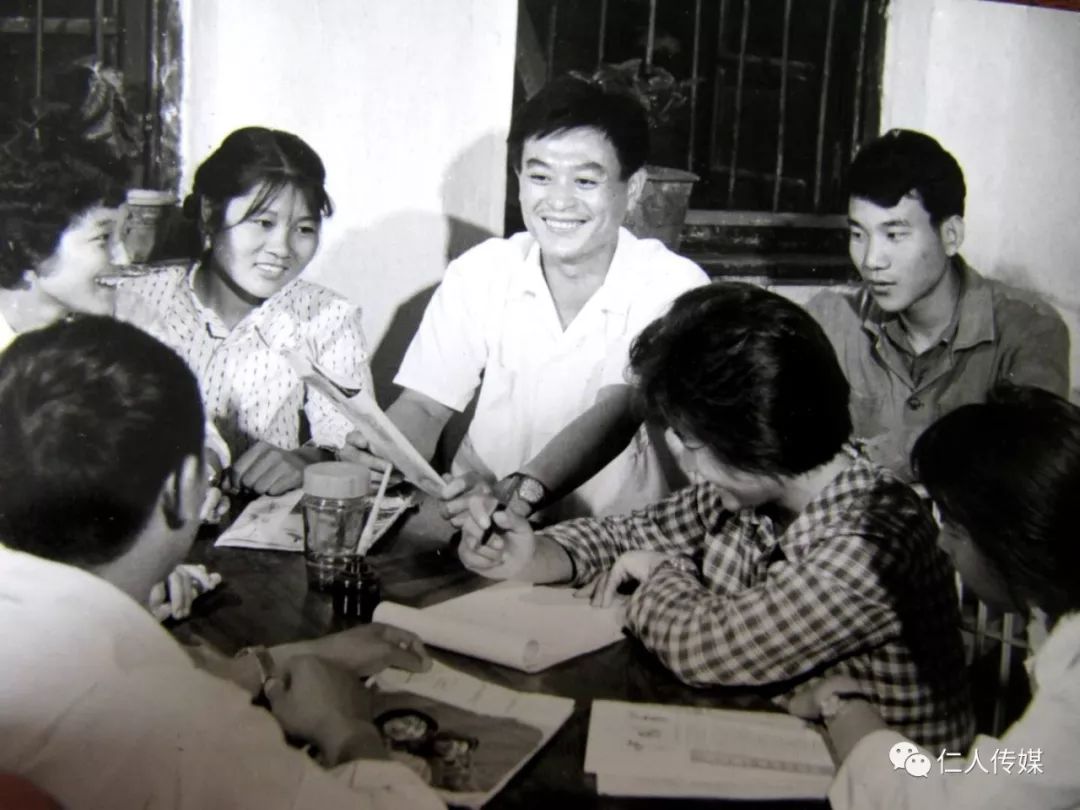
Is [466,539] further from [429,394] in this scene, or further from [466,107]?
[466,107]

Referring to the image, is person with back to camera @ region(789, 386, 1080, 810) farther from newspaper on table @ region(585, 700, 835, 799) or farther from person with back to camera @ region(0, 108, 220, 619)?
person with back to camera @ region(0, 108, 220, 619)

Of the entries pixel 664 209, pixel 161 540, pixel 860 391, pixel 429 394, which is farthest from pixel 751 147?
pixel 161 540

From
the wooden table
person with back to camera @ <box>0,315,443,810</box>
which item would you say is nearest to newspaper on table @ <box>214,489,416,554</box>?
the wooden table

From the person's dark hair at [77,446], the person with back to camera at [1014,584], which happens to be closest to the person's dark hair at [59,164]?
the person's dark hair at [77,446]

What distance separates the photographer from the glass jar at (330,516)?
50.4 inches

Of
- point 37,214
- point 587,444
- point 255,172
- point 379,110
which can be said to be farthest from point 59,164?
point 587,444

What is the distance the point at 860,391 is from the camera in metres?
1.51

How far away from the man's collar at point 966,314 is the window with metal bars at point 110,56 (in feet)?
3.06

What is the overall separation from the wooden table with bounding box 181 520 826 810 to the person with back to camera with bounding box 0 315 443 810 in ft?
0.25

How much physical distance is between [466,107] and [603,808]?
84 centimetres

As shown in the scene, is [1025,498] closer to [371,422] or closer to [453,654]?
[453,654]

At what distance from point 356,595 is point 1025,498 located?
74cm

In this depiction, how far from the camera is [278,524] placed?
141 centimetres

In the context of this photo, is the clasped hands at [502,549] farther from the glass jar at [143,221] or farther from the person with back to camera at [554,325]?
the glass jar at [143,221]
